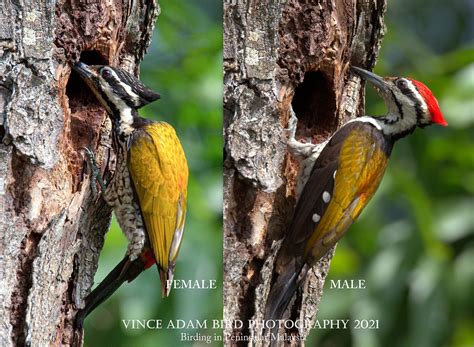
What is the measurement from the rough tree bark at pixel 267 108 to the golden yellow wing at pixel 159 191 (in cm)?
18

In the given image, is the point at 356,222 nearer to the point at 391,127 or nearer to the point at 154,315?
the point at 391,127

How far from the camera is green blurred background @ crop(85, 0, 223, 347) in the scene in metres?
2.75

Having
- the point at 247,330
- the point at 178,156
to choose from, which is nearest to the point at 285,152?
the point at 178,156

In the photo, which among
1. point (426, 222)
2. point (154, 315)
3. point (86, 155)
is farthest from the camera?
point (426, 222)

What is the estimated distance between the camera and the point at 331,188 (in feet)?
8.87

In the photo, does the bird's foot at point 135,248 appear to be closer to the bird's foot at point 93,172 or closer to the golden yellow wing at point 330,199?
the bird's foot at point 93,172

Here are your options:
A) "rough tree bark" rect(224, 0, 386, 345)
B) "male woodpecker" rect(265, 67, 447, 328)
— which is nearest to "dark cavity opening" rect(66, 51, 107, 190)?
"rough tree bark" rect(224, 0, 386, 345)

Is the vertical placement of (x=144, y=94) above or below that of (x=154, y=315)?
above

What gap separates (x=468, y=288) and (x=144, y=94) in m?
1.48

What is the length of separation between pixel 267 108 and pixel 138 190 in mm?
509

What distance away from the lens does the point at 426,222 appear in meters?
3.09

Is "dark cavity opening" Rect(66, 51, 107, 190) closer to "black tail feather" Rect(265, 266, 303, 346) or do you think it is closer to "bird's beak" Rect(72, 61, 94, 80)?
"bird's beak" Rect(72, 61, 94, 80)

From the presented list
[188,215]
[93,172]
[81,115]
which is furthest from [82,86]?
[188,215]

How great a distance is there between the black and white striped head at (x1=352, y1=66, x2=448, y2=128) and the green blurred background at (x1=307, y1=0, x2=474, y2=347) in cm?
6
